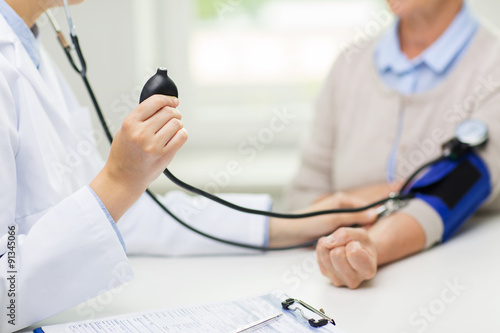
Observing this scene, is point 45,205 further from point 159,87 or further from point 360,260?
point 360,260

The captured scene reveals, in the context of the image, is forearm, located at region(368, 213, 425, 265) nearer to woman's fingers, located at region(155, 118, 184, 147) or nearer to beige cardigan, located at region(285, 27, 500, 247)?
beige cardigan, located at region(285, 27, 500, 247)

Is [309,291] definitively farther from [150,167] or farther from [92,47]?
[92,47]

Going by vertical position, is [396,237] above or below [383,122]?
below

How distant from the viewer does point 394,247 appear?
0.93 metres

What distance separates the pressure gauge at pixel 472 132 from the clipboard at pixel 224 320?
20.5 inches

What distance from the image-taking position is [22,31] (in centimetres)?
80

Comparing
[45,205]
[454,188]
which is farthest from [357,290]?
[45,205]

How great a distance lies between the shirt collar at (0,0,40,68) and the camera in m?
0.78

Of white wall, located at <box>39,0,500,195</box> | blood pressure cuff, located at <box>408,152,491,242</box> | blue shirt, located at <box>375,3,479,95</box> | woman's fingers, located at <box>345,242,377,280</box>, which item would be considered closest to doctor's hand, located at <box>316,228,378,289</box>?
woman's fingers, located at <box>345,242,377,280</box>

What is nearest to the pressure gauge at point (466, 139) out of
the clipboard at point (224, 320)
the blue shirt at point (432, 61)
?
the blue shirt at point (432, 61)

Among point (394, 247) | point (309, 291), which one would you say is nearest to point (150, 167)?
point (309, 291)

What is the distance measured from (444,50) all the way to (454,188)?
31 centimetres

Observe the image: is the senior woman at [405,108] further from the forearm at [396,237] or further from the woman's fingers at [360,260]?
the woman's fingers at [360,260]

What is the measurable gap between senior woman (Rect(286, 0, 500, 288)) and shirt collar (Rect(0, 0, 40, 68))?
618 millimetres
